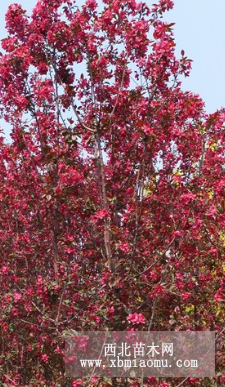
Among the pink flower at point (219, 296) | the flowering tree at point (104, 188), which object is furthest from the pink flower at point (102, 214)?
the pink flower at point (219, 296)

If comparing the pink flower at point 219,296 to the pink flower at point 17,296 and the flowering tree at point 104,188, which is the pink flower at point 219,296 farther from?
the pink flower at point 17,296

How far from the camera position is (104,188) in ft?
23.6

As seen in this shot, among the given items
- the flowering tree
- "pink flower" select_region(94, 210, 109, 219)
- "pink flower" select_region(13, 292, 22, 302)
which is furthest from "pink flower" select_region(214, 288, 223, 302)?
"pink flower" select_region(13, 292, 22, 302)

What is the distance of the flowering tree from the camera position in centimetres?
709

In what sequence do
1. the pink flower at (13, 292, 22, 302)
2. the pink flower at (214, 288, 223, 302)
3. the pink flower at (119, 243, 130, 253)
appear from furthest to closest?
1. the pink flower at (214, 288, 223, 302)
2. the pink flower at (13, 292, 22, 302)
3. the pink flower at (119, 243, 130, 253)

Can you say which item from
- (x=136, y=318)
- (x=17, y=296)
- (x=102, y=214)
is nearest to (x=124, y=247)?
(x=102, y=214)

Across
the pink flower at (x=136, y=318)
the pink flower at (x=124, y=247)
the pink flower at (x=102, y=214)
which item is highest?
the pink flower at (x=102, y=214)

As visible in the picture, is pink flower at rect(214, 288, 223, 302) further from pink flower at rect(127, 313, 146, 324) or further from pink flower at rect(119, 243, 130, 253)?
pink flower at rect(119, 243, 130, 253)

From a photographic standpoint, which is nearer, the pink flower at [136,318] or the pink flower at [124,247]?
the pink flower at [136,318]

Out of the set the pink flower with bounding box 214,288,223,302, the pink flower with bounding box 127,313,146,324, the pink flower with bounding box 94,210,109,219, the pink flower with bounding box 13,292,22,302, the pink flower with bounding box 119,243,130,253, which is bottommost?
the pink flower with bounding box 127,313,146,324

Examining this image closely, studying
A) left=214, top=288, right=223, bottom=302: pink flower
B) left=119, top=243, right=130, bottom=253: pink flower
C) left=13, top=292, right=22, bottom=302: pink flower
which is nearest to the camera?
left=119, top=243, right=130, bottom=253: pink flower

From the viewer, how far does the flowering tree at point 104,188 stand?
709 centimetres

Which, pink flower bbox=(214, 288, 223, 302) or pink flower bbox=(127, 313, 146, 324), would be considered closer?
pink flower bbox=(127, 313, 146, 324)

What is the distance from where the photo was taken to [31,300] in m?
7.52
